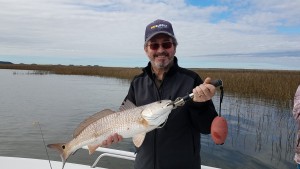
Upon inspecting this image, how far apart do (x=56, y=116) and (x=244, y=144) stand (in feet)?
29.4

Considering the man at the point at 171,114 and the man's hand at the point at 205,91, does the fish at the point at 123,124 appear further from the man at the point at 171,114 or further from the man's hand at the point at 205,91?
the man's hand at the point at 205,91

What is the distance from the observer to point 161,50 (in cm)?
291

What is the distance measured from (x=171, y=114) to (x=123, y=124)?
467mm

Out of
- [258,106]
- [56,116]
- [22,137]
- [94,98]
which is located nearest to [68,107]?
[56,116]

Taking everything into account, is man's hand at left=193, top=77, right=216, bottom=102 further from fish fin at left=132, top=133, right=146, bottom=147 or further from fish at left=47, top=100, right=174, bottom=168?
fish fin at left=132, top=133, right=146, bottom=147

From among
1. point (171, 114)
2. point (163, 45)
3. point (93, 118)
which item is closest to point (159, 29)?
point (163, 45)

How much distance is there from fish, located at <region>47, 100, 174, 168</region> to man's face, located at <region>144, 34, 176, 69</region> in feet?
1.59

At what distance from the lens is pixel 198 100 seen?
2.52m

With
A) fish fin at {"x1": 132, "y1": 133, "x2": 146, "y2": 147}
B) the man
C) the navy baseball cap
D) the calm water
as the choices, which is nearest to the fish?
fish fin at {"x1": 132, "y1": 133, "x2": 146, "y2": 147}

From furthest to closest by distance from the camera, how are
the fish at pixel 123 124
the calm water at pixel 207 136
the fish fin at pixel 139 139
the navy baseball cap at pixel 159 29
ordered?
the calm water at pixel 207 136 < the navy baseball cap at pixel 159 29 < the fish fin at pixel 139 139 < the fish at pixel 123 124

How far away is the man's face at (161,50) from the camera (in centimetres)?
293

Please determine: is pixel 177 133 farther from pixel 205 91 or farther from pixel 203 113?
pixel 205 91

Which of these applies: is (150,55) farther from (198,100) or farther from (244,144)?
(244,144)

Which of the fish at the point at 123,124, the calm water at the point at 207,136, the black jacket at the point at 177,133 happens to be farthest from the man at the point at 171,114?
the calm water at the point at 207,136
